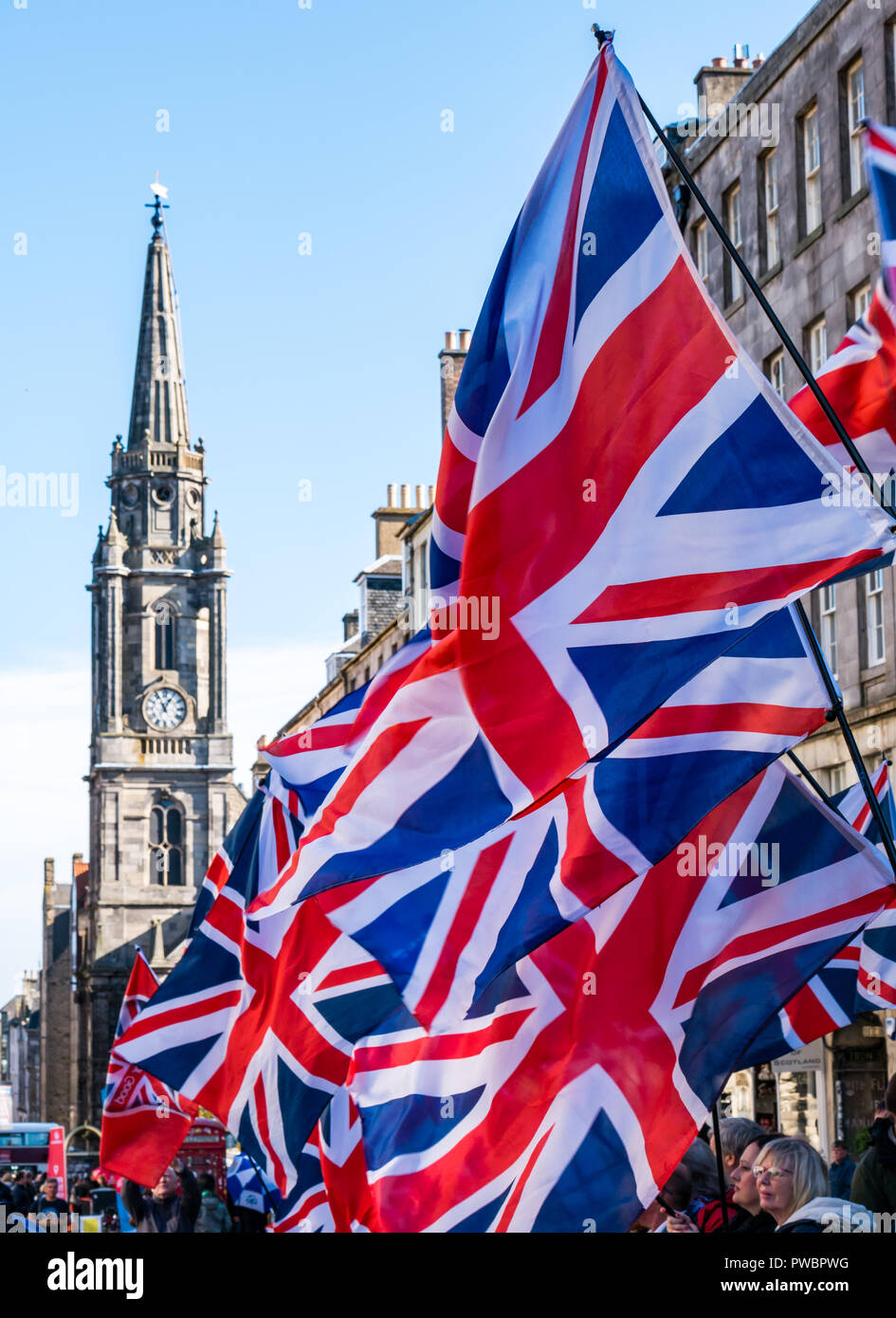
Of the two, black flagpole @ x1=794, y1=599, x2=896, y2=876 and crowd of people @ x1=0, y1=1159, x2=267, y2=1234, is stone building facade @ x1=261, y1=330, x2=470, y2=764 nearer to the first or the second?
crowd of people @ x1=0, y1=1159, x2=267, y2=1234

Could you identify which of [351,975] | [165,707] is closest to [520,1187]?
[351,975]

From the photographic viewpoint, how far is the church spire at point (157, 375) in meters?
112

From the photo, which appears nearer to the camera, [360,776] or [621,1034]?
[621,1034]

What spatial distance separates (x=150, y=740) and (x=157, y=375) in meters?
21.5

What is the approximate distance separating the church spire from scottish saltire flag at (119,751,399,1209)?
97.4m

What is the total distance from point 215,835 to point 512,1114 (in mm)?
98725

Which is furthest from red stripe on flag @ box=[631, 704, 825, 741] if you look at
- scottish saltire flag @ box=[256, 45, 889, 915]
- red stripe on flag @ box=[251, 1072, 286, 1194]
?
red stripe on flag @ box=[251, 1072, 286, 1194]

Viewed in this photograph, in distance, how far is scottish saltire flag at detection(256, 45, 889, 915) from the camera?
23.0 ft

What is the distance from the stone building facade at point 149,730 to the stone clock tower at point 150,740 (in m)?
0.07

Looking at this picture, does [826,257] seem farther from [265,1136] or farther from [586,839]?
[586,839]

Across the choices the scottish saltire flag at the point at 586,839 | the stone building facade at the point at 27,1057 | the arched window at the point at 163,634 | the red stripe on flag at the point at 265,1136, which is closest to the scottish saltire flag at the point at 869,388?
the scottish saltire flag at the point at 586,839

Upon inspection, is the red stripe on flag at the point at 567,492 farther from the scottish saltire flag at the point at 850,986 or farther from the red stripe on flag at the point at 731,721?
the scottish saltire flag at the point at 850,986

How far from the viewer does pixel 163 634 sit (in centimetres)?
10788
